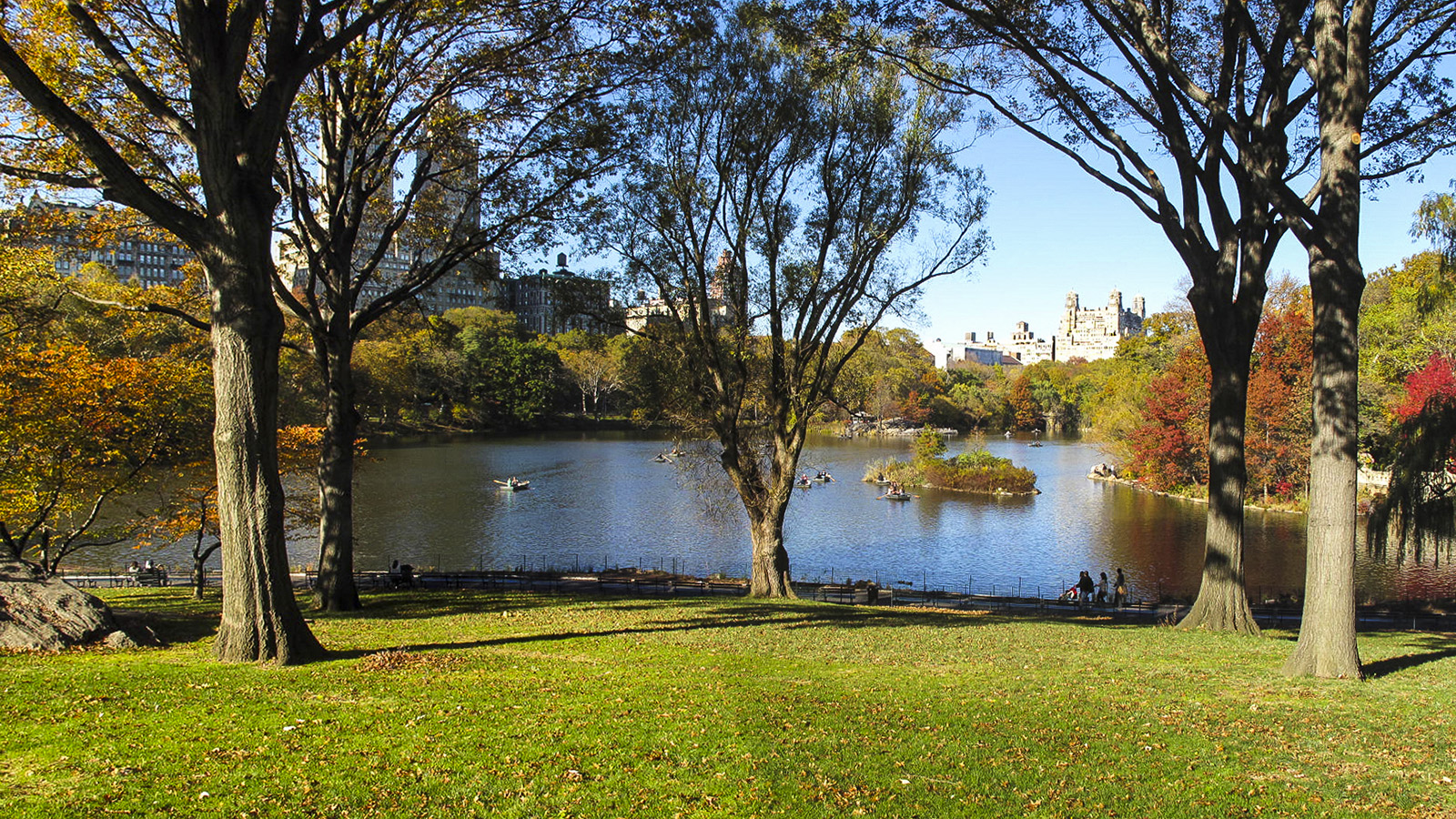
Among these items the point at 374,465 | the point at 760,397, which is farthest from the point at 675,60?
the point at 374,465

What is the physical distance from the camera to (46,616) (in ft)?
26.1

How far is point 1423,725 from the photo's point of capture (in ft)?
22.0

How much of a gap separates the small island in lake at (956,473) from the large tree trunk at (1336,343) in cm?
3879

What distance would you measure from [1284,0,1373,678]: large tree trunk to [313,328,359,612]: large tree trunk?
41.8 ft

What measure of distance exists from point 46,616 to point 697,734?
6.68 metres

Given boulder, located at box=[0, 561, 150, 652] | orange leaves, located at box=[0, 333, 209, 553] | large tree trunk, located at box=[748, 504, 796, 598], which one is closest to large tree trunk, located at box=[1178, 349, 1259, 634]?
large tree trunk, located at box=[748, 504, 796, 598]

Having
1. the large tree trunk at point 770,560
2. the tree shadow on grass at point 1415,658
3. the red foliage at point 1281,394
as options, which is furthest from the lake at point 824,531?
the tree shadow on grass at point 1415,658

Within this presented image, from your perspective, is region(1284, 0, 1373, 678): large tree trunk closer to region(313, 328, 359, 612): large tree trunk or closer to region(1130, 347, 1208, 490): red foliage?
region(313, 328, 359, 612): large tree trunk

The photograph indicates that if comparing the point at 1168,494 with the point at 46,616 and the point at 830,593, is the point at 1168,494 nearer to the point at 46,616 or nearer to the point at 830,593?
the point at 830,593

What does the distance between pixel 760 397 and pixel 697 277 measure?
171 inches

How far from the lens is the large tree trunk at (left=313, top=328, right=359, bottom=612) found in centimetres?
1280

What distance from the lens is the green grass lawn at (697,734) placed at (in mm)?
4531

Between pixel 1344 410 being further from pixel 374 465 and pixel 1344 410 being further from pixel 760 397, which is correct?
pixel 374 465

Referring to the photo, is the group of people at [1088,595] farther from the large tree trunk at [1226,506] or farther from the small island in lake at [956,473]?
the small island in lake at [956,473]
